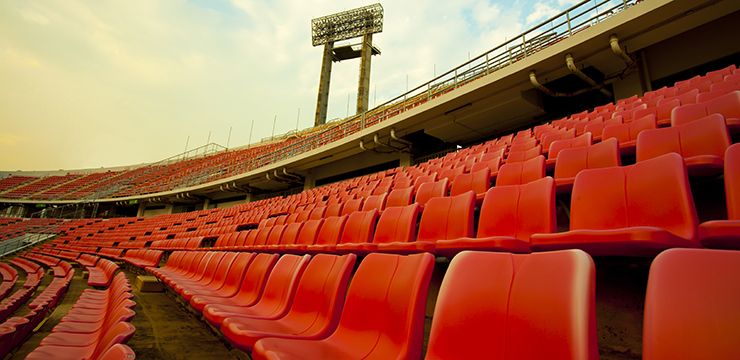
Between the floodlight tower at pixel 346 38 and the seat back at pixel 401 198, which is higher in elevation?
the floodlight tower at pixel 346 38

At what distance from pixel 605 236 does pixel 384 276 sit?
2.00ft

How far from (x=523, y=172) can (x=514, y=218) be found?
0.79 metres

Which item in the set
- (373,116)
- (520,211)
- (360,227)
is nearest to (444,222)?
(520,211)

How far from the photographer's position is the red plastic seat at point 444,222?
1.44 meters

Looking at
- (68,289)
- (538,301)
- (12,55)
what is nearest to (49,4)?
(12,55)

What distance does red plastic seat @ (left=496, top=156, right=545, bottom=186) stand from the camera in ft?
6.41

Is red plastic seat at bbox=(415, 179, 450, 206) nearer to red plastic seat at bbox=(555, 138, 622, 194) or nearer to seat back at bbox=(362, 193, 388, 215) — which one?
seat back at bbox=(362, 193, 388, 215)

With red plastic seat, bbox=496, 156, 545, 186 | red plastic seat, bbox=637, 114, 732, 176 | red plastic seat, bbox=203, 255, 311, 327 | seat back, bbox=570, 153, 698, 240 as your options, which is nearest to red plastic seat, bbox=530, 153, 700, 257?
seat back, bbox=570, 153, 698, 240

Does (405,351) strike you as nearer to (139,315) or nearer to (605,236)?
(605,236)

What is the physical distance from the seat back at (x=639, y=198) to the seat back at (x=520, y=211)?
0.31 ft

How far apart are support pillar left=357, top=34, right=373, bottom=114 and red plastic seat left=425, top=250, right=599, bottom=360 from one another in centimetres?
1834

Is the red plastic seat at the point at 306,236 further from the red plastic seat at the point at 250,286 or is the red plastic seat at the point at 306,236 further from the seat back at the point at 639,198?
the seat back at the point at 639,198

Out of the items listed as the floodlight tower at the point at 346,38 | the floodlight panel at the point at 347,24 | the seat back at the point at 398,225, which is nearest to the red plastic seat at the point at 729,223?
the seat back at the point at 398,225

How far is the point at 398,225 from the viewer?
68.9 inches
